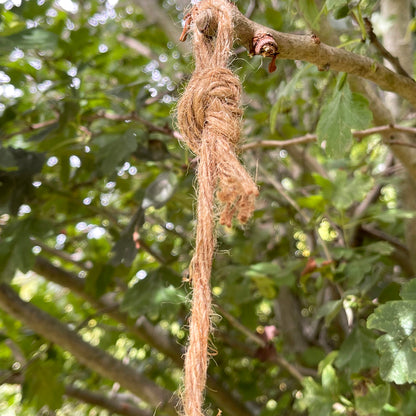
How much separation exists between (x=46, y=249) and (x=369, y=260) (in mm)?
758

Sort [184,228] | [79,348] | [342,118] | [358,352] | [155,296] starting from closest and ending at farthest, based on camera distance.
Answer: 1. [342,118]
2. [358,352]
3. [155,296]
4. [79,348]
5. [184,228]

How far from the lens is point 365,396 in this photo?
2.35 feet

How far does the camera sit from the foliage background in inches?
31.4

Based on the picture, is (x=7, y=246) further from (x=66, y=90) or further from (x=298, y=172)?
(x=298, y=172)

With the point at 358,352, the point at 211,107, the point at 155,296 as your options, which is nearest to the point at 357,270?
the point at 358,352

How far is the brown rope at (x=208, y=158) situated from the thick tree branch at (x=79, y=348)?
630 mm

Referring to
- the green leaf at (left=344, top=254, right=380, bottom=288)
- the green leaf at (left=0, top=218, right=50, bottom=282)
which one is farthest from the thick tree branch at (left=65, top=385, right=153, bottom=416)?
the green leaf at (left=344, top=254, right=380, bottom=288)

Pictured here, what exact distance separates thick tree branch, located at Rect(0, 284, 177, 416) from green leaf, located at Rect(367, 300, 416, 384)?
55cm

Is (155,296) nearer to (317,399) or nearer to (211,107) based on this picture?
(317,399)

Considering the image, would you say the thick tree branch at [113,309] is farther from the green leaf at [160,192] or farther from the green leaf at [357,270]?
the green leaf at [357,270]

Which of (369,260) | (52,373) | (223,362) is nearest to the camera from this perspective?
(369,260)

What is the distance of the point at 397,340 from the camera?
1.85 ft

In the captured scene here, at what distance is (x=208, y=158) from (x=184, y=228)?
92cm

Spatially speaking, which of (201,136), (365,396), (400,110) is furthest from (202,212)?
(400,110)
